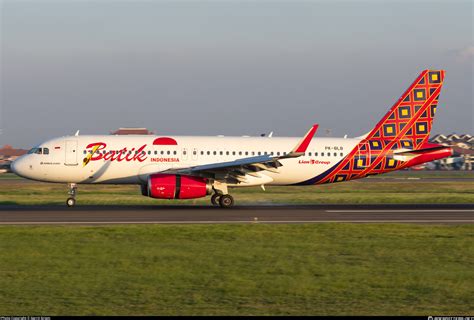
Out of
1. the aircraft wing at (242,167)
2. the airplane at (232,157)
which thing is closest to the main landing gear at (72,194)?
the airplane at (232,157)

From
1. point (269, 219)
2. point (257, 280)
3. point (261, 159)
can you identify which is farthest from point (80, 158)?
point (257, 280)

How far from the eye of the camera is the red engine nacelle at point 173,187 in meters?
32.3

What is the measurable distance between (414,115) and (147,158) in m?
14.8

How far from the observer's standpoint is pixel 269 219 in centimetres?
2864

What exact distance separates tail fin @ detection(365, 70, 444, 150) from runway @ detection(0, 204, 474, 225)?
4.02 metres

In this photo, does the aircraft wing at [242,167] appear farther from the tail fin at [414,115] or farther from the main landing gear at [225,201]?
the tail fin at [414,115]

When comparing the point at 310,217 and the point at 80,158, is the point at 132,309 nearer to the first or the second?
the point at 310,217

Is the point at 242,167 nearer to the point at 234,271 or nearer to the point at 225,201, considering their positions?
the point at 225,201

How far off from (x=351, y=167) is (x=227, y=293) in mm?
24350

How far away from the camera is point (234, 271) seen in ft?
52.7

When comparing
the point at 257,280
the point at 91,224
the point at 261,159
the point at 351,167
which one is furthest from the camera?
the point at 351,167

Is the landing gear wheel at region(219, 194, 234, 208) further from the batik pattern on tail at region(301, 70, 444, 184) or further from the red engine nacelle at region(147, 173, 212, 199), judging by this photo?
the batik pattern on tail at region(301, 70, 444, 184)

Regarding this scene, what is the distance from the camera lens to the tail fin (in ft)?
124

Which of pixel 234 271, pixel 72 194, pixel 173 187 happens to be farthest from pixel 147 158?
pixel 234 271
